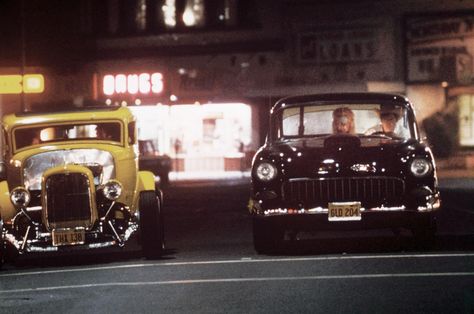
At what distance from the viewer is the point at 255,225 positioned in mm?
13867

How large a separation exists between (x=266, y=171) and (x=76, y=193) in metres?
2.36

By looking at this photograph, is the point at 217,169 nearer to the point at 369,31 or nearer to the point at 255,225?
the point at 369,31

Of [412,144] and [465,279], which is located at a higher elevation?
[412,144]

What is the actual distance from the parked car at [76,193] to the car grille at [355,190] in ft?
6.98

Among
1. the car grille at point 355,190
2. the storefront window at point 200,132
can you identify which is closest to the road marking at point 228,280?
the car grille at point 355,190

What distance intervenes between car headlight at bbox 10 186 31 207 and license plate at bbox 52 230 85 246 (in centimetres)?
75

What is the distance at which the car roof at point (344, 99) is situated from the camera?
49.3 feet

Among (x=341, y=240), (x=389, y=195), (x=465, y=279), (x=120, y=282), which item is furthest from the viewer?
(x=341, y=240)

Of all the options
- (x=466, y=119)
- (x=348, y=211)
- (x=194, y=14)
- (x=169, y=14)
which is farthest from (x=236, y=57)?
(x=348, y=211)

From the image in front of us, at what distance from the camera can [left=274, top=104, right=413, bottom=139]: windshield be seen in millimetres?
14734

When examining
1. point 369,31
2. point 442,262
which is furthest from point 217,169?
point 442,262

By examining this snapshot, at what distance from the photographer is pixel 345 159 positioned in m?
13.4

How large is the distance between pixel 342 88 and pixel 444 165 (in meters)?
4.96

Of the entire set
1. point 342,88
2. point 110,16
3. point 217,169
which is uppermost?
point 110,16
